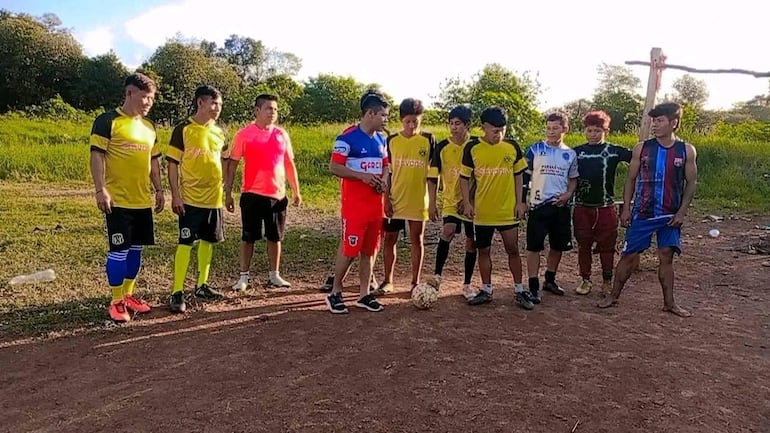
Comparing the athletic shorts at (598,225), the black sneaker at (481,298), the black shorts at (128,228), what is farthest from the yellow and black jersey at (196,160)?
the athletic shorts at (598,225)

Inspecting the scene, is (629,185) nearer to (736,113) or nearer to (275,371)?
(275,371)

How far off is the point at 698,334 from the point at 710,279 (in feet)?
7.38

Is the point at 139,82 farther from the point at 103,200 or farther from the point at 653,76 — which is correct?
the point at 653,76

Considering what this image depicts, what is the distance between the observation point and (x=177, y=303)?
5145 millimetres

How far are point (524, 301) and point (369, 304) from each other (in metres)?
1.30

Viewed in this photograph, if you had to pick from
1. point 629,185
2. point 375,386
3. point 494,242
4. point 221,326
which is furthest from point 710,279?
point 221,326

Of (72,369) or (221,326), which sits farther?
(221,326)

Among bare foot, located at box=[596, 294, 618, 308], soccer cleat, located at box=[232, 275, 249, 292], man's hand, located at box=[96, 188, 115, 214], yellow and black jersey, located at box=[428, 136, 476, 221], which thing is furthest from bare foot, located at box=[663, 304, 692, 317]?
man's hand, located at box=[96, 188, 115, 214]

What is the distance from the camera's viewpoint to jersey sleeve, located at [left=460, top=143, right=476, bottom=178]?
17.4 feet

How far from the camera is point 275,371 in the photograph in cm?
396

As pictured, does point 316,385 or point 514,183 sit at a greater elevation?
point 514,183

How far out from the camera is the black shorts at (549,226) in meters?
5.56

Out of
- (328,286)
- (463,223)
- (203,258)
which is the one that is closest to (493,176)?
(463,223)

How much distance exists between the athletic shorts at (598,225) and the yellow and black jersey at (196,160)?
327 cm
